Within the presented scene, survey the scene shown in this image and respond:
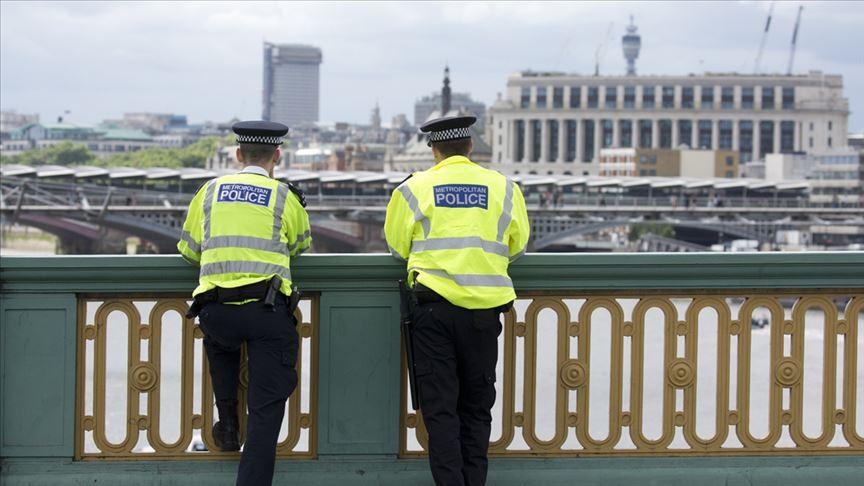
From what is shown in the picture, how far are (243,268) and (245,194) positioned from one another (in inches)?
10.3

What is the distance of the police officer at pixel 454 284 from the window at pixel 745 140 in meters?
173

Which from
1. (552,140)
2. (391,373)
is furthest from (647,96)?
(391,373)

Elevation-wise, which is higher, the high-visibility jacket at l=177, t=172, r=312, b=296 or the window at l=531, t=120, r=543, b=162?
the window at l=531, t=120, r=543, b=162

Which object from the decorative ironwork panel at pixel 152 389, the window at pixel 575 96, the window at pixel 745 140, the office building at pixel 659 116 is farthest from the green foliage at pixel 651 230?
the decorative ironwork panel at pixel 152 389

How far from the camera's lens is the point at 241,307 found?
5.24 meters

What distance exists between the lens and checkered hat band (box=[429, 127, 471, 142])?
17.9ft

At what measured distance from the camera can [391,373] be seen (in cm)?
570

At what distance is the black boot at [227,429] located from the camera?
18.1ft

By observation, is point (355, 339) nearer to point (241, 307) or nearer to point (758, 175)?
point (241, 307)

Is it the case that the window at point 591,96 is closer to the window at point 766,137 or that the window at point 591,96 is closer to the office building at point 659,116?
the office building at point 659,116

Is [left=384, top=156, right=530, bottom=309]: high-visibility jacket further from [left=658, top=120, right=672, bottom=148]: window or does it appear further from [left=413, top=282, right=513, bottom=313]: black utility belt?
[left=658, top=120, right=672, bottom=148]: window

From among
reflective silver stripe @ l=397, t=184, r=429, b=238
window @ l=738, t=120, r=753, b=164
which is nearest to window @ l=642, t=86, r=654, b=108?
window @ l=738, t=120, r=753, b=164

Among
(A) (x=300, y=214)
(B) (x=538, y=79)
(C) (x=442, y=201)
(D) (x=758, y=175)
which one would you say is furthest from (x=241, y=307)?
(B) (x=538, y=79)

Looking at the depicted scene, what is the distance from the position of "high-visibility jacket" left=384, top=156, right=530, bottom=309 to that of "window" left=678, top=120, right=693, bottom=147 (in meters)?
172
